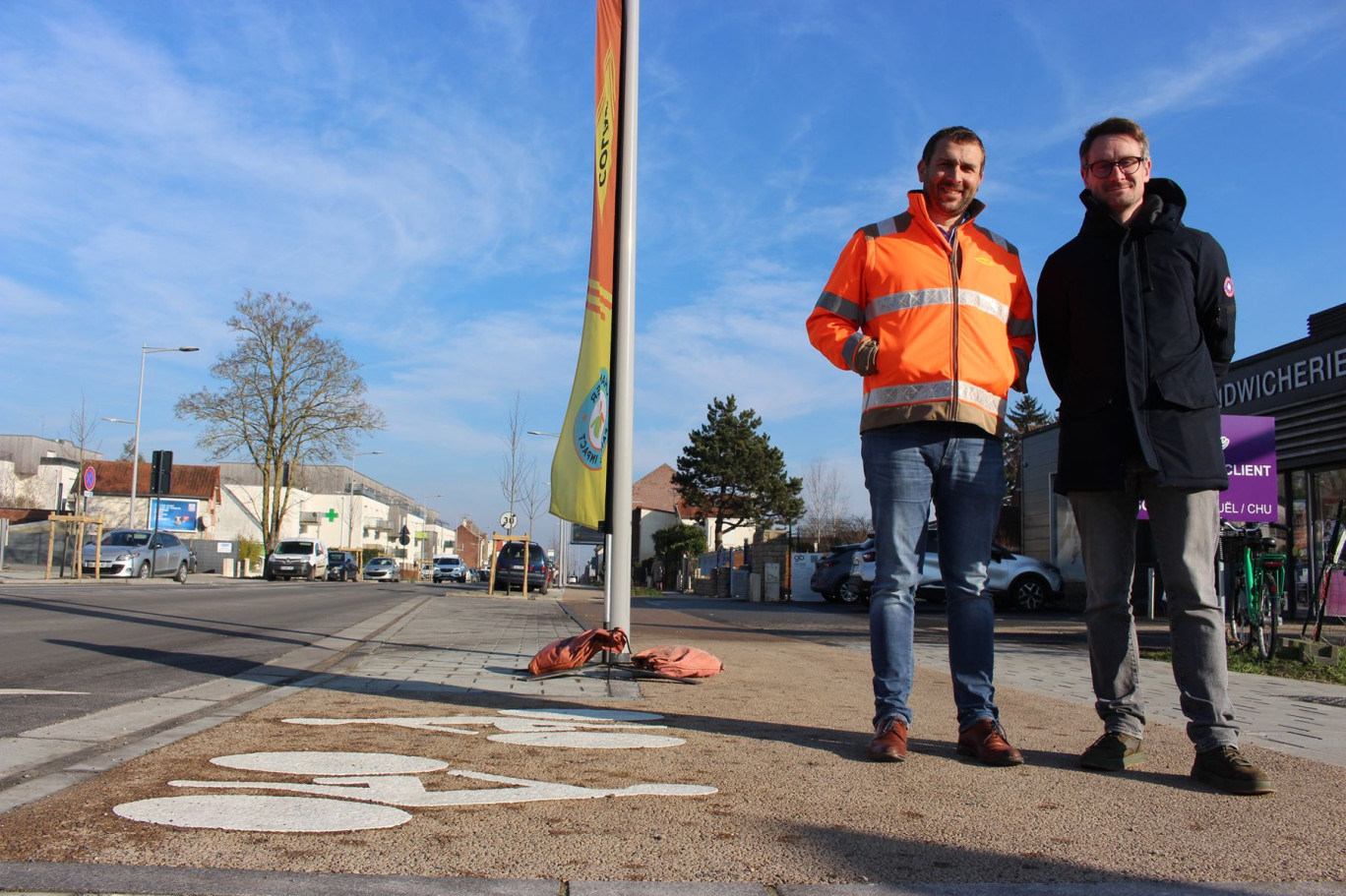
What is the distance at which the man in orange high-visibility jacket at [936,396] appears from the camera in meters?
3.53

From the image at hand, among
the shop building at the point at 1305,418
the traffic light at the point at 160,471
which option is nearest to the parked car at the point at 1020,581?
the shop building at the point at 1305,418

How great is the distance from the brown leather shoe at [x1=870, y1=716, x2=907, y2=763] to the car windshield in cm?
3240

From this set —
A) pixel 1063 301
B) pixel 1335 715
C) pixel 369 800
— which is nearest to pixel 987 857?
pixel 369 800

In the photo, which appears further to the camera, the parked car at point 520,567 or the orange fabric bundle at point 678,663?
the parked car at point 520,567

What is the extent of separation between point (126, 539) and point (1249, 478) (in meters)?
31.7

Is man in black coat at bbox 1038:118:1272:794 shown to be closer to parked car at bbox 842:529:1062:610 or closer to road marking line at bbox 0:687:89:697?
road marking line at bbox 0:687:89:697

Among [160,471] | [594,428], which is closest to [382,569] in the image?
[160,471]

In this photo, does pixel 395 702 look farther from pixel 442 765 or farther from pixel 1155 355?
pixel 1155 355

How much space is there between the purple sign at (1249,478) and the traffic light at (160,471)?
33.9 metres

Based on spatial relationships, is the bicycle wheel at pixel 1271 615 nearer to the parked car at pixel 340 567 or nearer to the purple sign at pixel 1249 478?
the purple sign at pixel 1249 478

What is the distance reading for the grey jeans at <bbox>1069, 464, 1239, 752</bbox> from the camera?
10.3 feet

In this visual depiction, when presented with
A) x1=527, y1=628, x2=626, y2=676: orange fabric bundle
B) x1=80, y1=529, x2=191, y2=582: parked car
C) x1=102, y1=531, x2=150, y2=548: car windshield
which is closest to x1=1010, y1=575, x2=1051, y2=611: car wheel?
x1=527, y1=628, x2=626, y2=676: orange fabric bundle

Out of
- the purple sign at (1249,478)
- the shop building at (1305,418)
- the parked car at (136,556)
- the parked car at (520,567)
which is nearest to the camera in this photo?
the purple sign at (1249,478)

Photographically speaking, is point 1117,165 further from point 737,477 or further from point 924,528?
point 737,477
